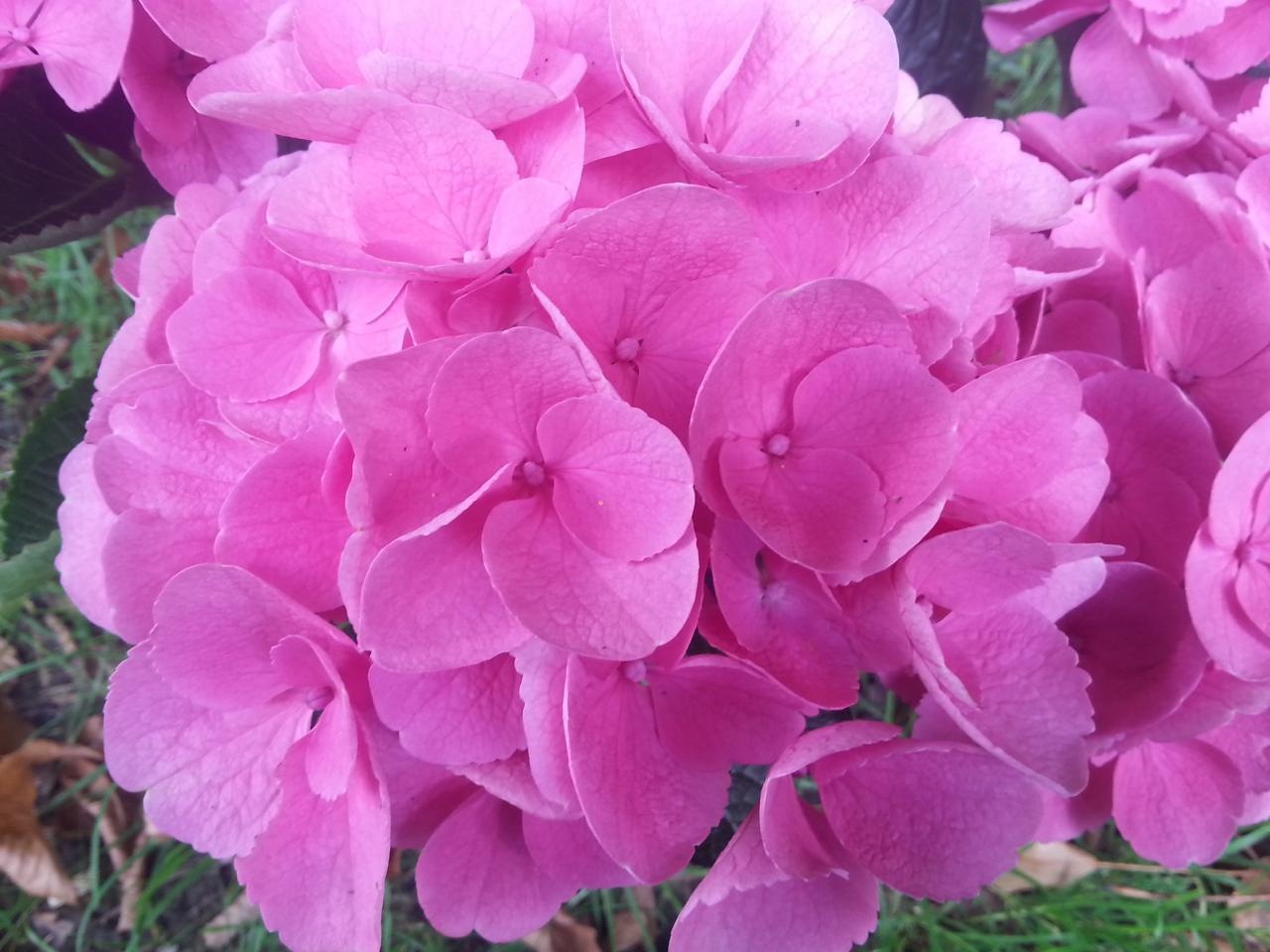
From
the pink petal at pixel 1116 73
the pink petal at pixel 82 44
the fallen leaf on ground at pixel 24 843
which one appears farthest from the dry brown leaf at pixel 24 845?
the pink petal at pixel 1116 73

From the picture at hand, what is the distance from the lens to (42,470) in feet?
2.98

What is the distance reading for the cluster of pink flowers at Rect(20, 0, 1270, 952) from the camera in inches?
18.5

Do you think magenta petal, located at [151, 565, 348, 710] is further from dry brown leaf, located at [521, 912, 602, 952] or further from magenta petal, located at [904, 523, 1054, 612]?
dry brown leaf, located at [521, 912, 602, 952]

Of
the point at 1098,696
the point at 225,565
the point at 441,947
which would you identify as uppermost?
the point at 225,565

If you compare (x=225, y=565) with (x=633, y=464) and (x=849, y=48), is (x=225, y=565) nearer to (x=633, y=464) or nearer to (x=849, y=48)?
(x=633, y=464)

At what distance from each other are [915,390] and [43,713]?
4.44 feet

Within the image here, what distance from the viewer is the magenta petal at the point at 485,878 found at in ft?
2.04

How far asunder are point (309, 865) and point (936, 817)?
0.36 m

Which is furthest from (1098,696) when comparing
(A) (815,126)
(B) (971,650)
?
(A) (815,126)

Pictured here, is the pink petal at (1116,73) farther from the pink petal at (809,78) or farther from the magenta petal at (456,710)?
the magenta petal at (456,710)

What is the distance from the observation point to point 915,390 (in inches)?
19.1

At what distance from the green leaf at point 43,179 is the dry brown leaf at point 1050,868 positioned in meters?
1.26

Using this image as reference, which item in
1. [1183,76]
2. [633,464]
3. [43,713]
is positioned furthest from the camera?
[43,713]

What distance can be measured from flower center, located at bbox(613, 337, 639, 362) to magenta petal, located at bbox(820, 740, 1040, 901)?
0.25m
